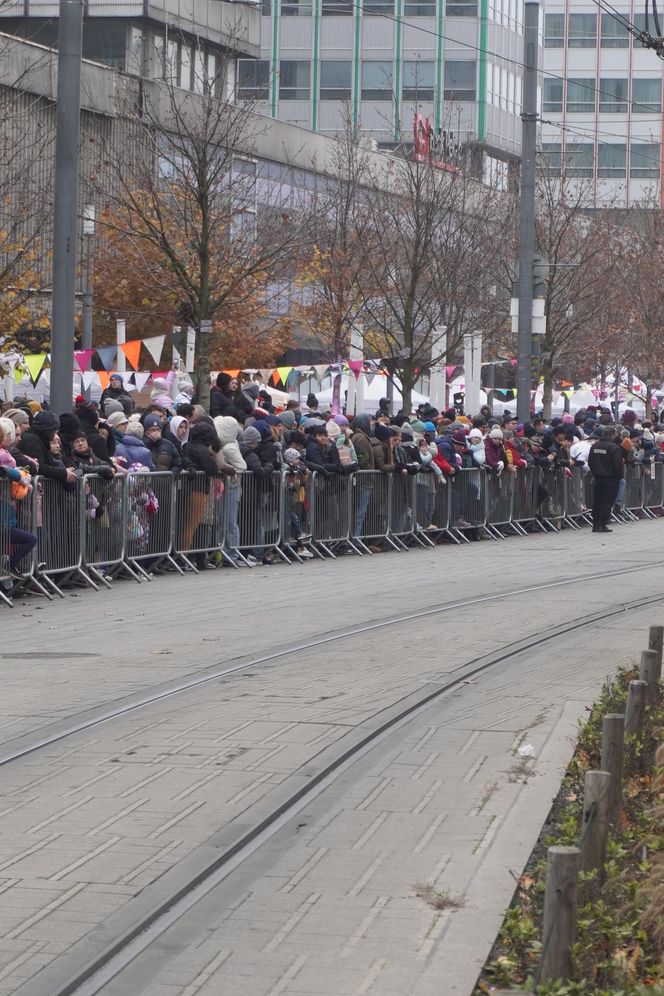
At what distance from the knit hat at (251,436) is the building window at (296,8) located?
213ft

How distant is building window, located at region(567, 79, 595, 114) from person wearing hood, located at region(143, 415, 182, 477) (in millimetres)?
91341

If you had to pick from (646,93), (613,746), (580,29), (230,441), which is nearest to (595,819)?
(613,746)

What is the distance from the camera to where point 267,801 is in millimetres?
7473

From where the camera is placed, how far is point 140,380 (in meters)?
32.7

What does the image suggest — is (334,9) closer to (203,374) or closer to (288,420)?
(203,374)

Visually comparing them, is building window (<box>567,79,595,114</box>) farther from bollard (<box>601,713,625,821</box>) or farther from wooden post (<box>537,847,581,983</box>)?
wooden post (<box>537,847,581,983</box>)

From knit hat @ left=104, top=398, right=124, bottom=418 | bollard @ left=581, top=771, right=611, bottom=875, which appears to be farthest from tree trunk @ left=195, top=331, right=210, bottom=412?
bollard @ left=581, top=771, right=611, bottom=875

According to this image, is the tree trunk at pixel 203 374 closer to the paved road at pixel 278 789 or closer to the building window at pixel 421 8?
the paved road at pixel 278 789

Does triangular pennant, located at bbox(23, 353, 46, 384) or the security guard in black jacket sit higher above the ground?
triangular pennant, located at bbox(23, 353, 46, 384)

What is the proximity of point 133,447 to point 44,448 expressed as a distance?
2.30 m

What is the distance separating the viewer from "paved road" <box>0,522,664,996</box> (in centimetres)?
546

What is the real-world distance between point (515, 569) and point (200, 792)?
13342 mm

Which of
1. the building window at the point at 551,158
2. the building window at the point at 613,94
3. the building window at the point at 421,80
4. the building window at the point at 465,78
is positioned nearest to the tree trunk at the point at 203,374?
the building window at the point at 551,158

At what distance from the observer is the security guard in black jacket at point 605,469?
1091 inches
